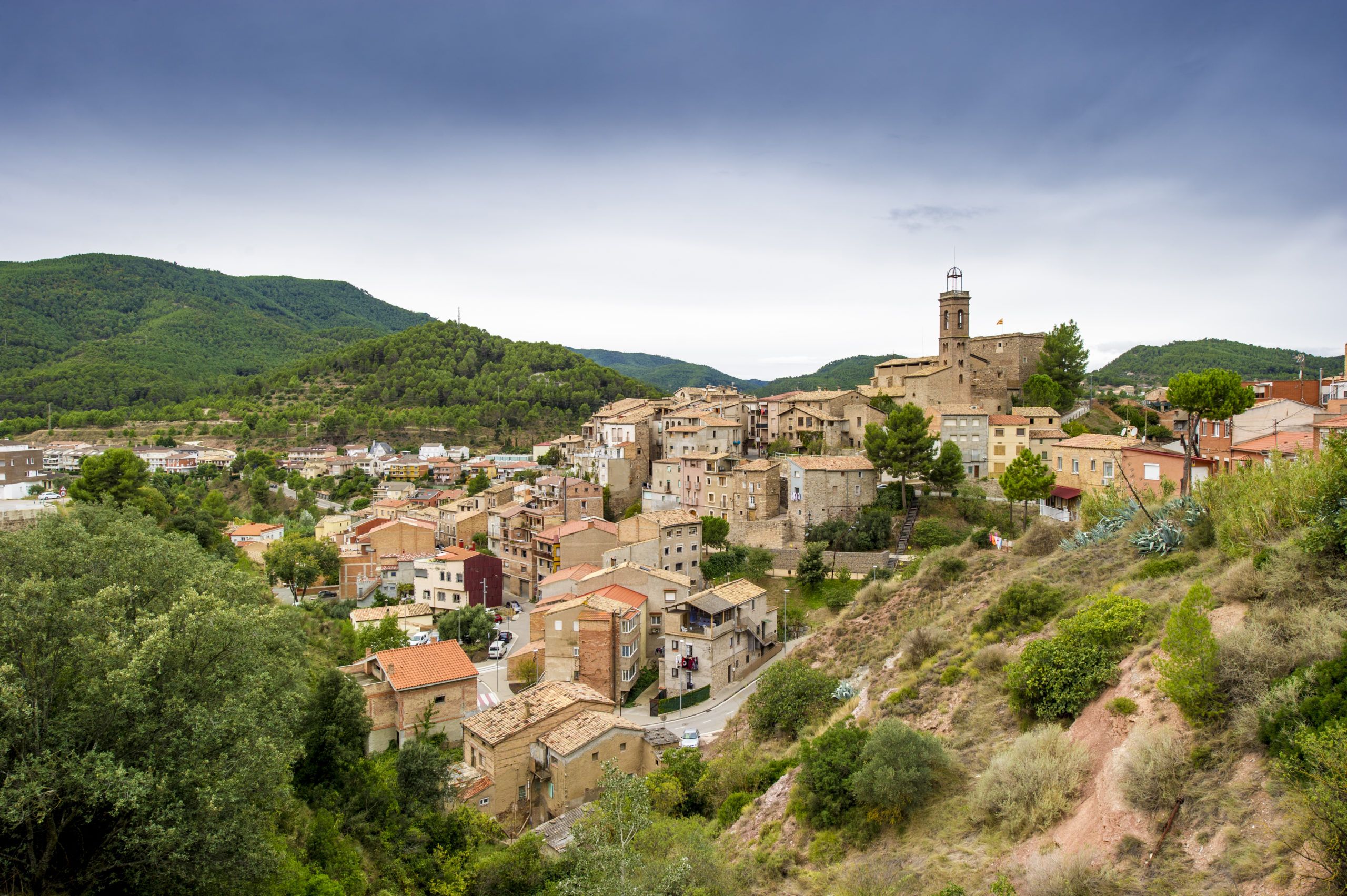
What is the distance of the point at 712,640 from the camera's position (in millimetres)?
28062

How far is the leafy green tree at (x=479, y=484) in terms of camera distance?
61344 mm

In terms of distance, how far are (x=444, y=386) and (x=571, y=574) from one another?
75048mm

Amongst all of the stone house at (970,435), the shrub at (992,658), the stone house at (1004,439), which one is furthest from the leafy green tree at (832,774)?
the stone house at (970,435)

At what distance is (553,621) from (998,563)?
53.8 feet

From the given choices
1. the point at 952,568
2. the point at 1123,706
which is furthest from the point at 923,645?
the point at 1123,706

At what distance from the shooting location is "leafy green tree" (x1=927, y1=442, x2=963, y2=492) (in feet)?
122

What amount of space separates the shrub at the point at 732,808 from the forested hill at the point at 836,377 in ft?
228

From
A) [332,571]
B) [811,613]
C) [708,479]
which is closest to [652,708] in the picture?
[811,613]

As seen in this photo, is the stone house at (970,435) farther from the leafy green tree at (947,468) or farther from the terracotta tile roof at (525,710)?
the terracotta tile roof at (525,710)

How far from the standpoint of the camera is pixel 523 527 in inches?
1844

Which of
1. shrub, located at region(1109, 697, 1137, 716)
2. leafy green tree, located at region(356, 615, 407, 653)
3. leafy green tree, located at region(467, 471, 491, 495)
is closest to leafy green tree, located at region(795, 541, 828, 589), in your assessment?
leafy green tree, located at region(356, 615, 407, 653)

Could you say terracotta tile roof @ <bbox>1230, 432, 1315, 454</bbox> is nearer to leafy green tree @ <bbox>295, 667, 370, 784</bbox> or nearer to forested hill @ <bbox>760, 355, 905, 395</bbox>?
leafy green tree @ <bbox>295, 667, 370, 784</bbox>

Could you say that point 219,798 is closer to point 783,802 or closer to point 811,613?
point 783,802

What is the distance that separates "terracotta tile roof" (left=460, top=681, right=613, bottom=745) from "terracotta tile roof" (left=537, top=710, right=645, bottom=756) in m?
0.52
